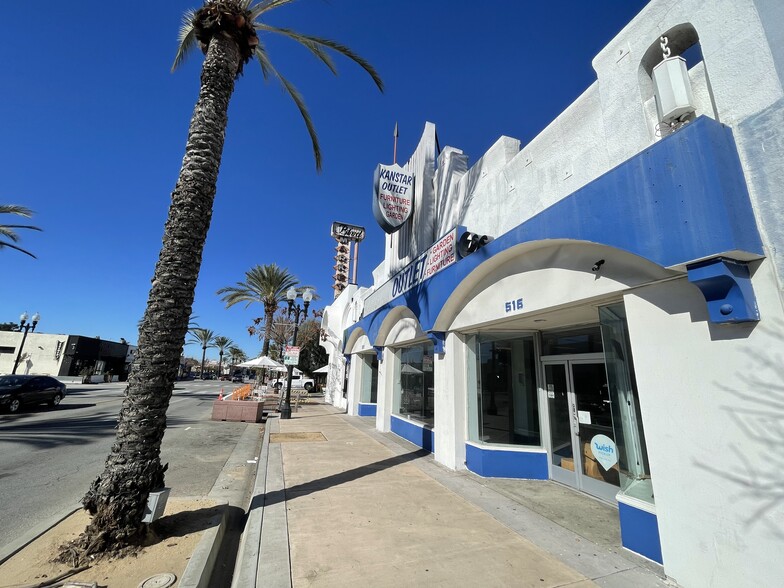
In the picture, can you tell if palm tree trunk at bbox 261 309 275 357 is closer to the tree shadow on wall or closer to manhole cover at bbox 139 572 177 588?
manhole cover at bbox 139 572 177 588

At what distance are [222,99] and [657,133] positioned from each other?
583cm

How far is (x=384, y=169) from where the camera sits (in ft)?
35.9

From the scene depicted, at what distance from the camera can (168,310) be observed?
4445 mm

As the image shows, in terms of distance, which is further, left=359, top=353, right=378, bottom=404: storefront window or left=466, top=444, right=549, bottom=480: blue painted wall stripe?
left=359, top=353, right=378, bottom=404: storefront window

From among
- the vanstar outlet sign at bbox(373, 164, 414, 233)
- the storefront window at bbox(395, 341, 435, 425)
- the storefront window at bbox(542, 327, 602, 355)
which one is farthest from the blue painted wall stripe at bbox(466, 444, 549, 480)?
the vanstar outlet sign at bbox(373, 164, 414, 233)

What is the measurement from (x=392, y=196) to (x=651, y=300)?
818 cm

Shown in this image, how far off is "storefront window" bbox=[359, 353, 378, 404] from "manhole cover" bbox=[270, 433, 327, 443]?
5539 mm

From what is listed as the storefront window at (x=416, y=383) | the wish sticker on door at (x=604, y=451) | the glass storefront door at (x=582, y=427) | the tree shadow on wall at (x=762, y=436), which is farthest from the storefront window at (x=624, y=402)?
the storefront window at (x=416, y=383)

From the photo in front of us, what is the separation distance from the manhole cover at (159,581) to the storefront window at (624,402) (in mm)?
5026

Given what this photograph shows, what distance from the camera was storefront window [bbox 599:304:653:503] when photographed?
4527mm

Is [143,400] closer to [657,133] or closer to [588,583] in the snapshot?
[588,583]

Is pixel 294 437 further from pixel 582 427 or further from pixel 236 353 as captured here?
pixel 236 353

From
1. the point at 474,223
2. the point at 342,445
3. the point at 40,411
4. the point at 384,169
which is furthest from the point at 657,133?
the point at 40,411

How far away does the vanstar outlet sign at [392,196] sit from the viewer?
1092cm
